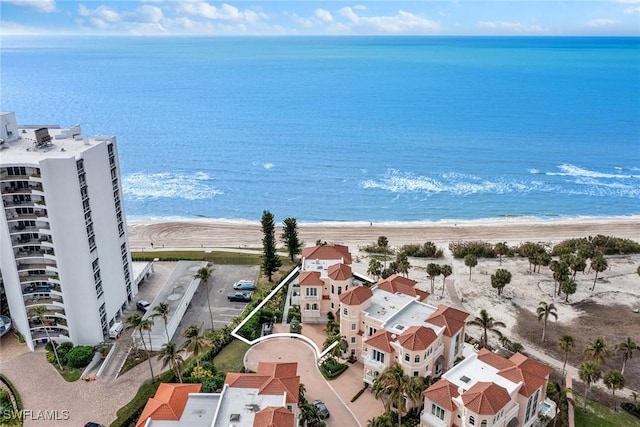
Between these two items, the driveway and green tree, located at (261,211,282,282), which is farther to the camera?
green tree, located at (261,211,282,282)

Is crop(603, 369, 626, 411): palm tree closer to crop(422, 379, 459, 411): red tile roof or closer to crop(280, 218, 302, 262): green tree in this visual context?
crop(422, 379, 459, 411): red tile roof

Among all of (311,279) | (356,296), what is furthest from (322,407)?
(311,279)

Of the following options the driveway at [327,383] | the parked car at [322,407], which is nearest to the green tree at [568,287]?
the driveway at [327,383]

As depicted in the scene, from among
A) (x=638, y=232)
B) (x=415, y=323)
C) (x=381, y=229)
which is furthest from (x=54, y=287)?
(x=638, y=232)

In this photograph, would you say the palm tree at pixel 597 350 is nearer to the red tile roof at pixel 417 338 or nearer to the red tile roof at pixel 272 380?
the red tile roof at pixel 417 338

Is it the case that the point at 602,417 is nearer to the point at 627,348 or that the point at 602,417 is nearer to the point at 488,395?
the point at 627,348

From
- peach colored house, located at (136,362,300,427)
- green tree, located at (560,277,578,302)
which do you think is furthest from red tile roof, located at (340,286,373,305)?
green tree, located at (560,277,578,302)
